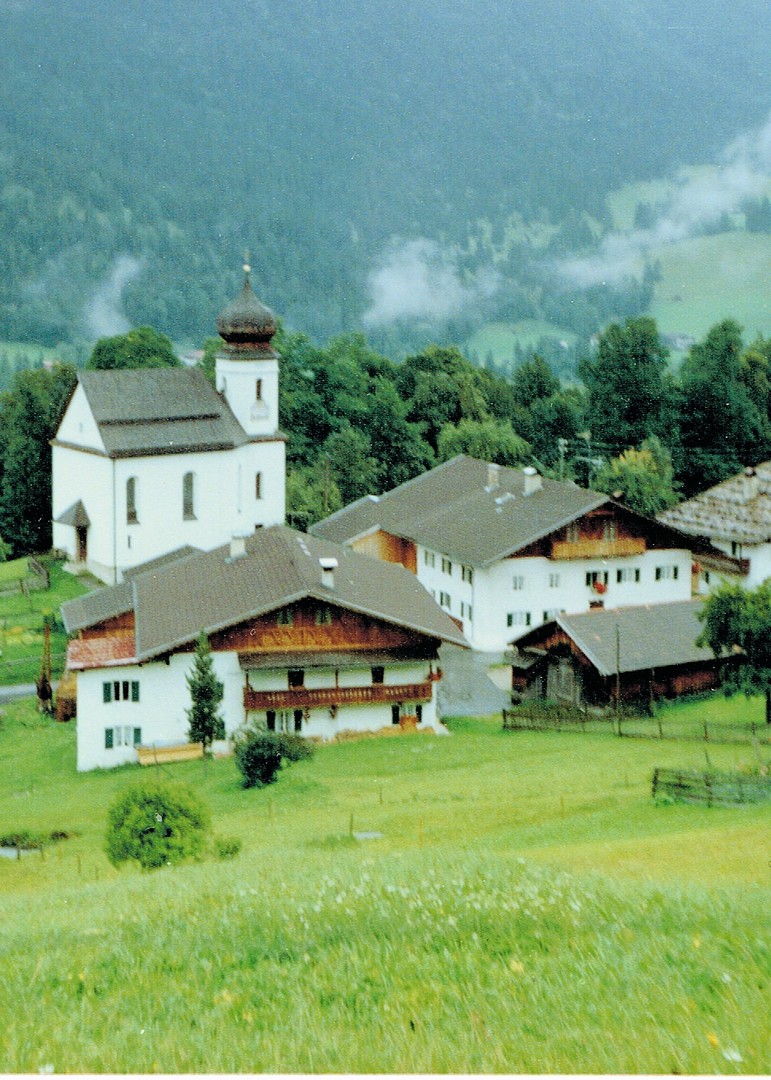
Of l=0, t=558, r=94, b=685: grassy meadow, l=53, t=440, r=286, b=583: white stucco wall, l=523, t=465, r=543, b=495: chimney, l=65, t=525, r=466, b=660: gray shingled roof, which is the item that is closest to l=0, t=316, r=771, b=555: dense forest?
l=53, t=440, r=286, b=583: white stucco wall

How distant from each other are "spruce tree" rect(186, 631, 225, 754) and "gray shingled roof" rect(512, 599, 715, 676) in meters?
9.45

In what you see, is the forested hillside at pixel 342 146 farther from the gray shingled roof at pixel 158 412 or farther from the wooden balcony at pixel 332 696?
the wooden balcony at pixel 332 696

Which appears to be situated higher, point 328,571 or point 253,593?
point 328,571

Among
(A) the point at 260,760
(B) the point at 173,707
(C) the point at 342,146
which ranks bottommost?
(A) the point at 260,760

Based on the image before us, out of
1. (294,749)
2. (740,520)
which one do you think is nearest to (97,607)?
(294,749)

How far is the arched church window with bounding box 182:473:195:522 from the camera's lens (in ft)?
182

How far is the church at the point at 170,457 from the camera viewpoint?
Result: 2111 inches

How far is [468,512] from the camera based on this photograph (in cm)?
5175

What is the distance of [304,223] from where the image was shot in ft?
384

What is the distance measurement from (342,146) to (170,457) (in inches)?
2676

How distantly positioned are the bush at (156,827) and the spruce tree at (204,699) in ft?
48.5

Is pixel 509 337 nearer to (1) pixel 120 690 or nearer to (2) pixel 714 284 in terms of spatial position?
(2) pixel 714 284

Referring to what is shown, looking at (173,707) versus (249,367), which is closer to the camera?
(173,707)

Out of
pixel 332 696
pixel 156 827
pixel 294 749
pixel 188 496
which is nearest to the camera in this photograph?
pixel 156 827
